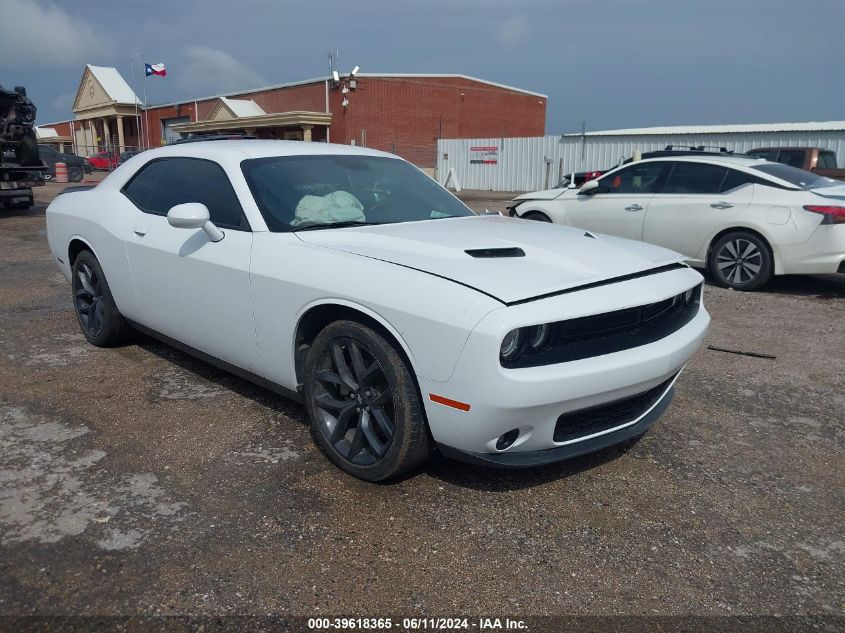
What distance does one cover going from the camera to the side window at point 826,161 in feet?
44.9

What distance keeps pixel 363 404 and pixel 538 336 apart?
2.87ft

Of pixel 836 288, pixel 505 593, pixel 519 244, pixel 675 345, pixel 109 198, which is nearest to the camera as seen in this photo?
pixel 505 593

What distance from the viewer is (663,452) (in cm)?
357

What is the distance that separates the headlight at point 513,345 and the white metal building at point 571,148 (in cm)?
2368

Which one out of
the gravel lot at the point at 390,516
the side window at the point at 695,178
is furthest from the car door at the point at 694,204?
the gravel lot at the point at 390,516

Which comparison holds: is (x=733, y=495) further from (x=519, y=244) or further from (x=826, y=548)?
(x=519, y=244)

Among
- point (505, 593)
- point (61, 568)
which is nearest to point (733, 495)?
point (505, 593)

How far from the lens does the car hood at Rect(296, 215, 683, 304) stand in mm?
2818

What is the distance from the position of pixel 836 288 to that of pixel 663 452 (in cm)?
565

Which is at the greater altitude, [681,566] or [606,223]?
[606,223]

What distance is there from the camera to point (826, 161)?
1387cm

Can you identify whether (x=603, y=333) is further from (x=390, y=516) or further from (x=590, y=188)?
(x=590, y=188)

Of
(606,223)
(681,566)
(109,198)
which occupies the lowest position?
(681,566)

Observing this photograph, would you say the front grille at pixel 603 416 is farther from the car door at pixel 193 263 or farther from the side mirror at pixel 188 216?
the side mirror at pixel 188 216
